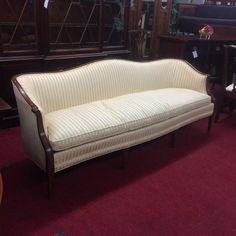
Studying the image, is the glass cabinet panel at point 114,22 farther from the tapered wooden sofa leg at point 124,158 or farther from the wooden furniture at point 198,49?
the tapered wooden sofa leg at point 124,158

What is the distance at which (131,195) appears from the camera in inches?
70.4

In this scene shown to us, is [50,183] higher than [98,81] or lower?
lower

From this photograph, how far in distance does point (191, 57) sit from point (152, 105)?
208 centimetres

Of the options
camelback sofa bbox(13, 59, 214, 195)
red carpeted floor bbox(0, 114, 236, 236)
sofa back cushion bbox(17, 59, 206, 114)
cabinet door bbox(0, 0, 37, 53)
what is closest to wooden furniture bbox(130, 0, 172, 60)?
sofa back cushion bbox(17, 59, 206, 114)

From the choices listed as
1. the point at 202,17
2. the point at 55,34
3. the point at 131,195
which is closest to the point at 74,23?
the point at 55,34

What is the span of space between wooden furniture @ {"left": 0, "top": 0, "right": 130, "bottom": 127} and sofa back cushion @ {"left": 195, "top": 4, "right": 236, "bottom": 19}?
234cm

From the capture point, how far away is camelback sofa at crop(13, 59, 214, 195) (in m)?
1.66

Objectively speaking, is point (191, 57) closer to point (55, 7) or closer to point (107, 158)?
point (55, 7)

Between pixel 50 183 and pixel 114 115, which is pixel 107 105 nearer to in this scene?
pixel 114 115

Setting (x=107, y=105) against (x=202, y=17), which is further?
(x=202, y=17)

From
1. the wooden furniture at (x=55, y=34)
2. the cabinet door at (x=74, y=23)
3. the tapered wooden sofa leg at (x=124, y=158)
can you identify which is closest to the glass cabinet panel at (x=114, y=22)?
the wooden furniture at (x=55, y=34)

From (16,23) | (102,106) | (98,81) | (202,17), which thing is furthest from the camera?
(202,17)

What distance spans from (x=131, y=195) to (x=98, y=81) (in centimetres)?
97

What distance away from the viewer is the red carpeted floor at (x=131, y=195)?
1529mm
